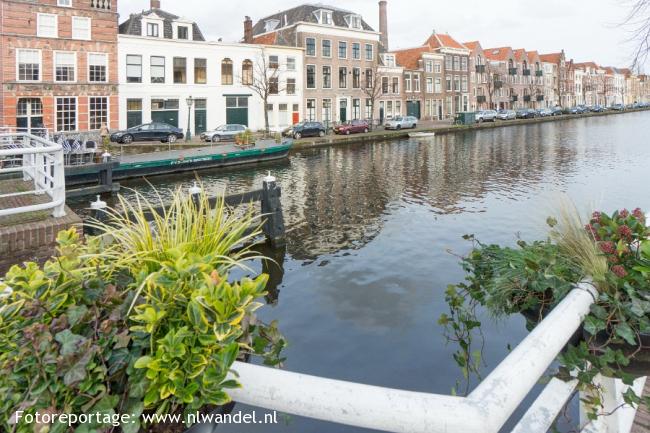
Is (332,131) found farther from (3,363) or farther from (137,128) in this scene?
(3,363)

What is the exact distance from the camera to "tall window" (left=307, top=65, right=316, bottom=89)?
156ft

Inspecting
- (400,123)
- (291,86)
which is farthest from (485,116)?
(291,86)

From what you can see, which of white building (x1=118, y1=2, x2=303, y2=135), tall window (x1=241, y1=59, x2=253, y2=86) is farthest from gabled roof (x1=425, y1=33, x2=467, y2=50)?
tall window (x1=241, y1=59, x2=253, y2=86)

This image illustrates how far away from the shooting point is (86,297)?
6.84 feet

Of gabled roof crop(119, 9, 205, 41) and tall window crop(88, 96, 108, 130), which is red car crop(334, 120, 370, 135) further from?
tall window crop(88, 96, 108, 130)

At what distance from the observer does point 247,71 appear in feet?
141

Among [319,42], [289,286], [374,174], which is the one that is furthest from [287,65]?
[289,286]

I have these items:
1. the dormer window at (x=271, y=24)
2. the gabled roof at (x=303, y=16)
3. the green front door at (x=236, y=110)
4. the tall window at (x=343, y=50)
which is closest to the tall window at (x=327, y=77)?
the tall window at (x=343, y=50)

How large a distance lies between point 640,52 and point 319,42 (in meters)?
42.1

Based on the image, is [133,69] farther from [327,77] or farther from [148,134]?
[327,77]

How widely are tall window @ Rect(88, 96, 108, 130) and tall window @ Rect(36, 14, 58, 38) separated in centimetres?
455

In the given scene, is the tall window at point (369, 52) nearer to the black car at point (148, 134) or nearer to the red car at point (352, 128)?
the red car at point (352, 128)

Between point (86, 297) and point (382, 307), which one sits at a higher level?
point (86, 297)

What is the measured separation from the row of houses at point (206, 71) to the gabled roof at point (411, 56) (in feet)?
0.59
